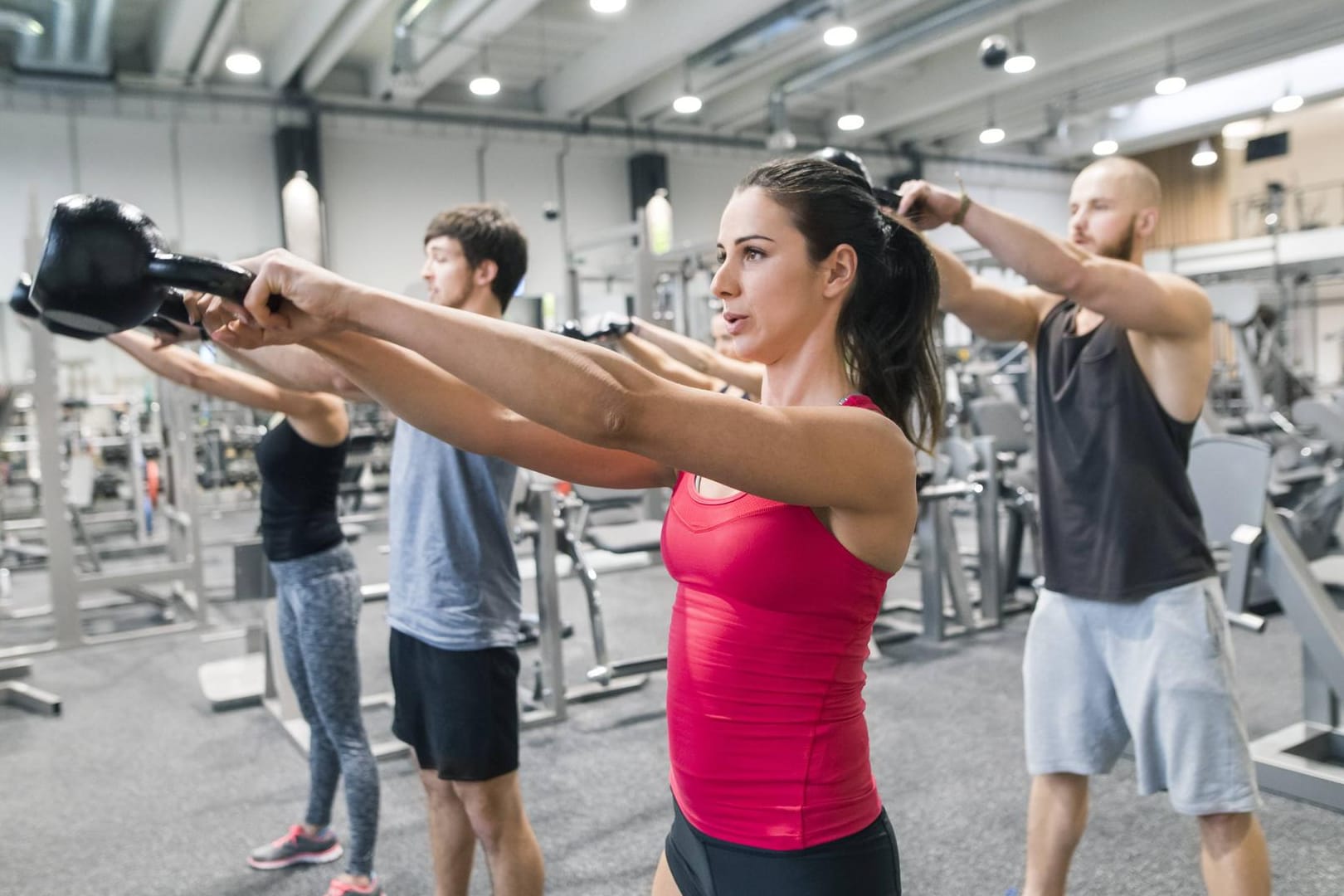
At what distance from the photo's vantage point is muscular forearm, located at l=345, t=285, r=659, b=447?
30.9 inches

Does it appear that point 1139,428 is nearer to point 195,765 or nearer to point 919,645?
point 919,645

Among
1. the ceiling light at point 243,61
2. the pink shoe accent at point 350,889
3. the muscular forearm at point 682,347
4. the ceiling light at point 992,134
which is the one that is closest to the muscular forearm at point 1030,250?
the muscular forearm at point 682,347

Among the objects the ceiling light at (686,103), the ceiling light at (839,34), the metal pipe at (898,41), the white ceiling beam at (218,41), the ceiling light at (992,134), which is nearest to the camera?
the white ceiling beam at (218,41)

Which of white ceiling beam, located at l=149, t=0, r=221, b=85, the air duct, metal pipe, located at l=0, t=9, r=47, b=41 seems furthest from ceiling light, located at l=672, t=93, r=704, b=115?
metal pipe, located at l=0, t=9, r=47, b=41

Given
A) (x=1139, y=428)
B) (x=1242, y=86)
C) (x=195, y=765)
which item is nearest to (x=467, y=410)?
(x=1139, y=428)

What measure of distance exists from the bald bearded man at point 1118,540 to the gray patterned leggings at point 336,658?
1.51m

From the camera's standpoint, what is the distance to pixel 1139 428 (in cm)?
181

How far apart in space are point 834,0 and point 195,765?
692 centimetres

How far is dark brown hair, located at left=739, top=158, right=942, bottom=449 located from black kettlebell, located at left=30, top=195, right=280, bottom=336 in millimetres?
560

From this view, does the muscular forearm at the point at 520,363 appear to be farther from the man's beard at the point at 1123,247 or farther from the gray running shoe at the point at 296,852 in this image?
the gray running shoe at the point at 296,852

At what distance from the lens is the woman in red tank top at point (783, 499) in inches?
35.0

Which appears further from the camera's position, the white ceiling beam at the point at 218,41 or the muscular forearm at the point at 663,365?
the white ceiling beam at the point at 218,41

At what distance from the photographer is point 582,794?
3.06m

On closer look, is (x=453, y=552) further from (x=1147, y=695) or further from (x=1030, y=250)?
(x=1147, y=695)
